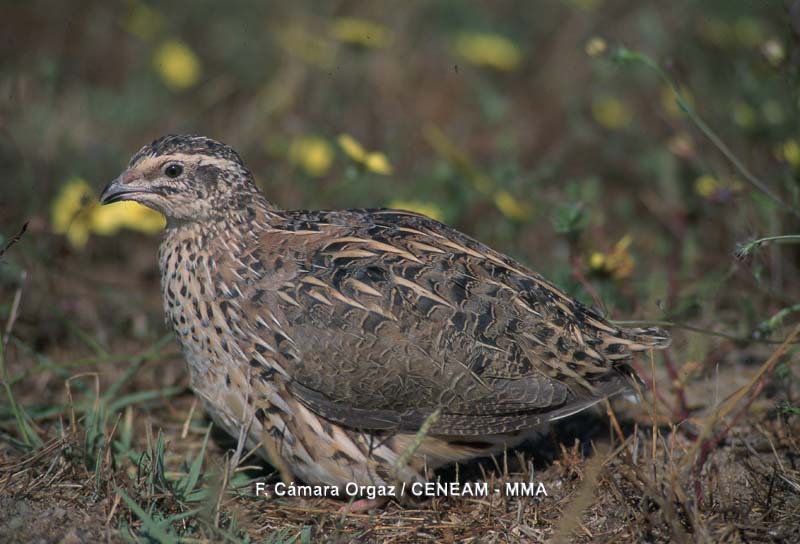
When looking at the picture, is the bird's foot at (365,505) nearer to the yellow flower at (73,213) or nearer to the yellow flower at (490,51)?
the yellow flower at (73,213)

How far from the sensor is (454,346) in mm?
3994

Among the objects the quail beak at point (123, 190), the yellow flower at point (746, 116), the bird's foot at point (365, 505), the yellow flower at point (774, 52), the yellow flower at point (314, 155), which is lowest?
the bird's foot at point (365, 505)

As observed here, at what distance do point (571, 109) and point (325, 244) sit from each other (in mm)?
3858

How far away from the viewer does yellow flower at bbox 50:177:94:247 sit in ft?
17.9

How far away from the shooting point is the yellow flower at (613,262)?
4.96m

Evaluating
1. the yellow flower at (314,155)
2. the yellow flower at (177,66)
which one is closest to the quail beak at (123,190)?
the yellow flower at (314,155)

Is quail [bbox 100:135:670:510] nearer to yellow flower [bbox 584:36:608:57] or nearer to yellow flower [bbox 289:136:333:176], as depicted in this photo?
yellow flower [bbox 584:36:608:57]

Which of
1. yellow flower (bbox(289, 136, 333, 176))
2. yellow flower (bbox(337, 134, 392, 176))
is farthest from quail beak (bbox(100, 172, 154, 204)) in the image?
yellow flower (bbox(289, 136, 333, 176))

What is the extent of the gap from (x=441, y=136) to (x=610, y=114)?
1.64 m

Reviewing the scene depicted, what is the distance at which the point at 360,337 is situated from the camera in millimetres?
3998

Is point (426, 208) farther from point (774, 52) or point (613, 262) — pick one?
point (774, 52)

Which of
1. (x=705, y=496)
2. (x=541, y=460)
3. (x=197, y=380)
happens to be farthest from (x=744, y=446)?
(x=197, y=380)

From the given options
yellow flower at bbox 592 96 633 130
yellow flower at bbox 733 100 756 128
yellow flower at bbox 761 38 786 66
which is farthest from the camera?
yellow flower at bbox 592 96 633 130

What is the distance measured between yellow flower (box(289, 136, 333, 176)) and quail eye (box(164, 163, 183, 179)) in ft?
6.64
